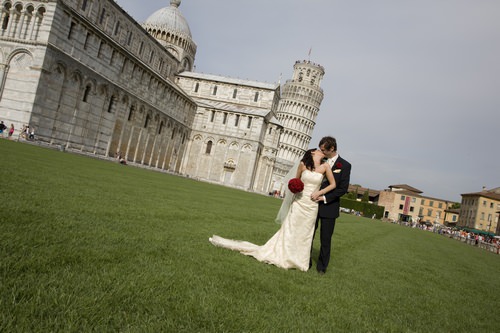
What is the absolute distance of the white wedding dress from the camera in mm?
5020

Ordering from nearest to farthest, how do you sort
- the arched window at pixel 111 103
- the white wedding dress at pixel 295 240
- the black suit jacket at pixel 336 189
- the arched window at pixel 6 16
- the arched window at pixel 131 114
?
the white wedding dress at pixel 295 240
the black suit jacket at pixel 336 189
the arched window at pixel 6 16
the arched window at pixel 111 103
the arched window at pixel 131 114

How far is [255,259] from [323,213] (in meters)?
1.35

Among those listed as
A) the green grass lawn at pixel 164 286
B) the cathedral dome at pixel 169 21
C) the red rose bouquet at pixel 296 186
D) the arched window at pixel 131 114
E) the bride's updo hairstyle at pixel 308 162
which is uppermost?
the cathedral dome at pixel 169 21

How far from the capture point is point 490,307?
538 cm

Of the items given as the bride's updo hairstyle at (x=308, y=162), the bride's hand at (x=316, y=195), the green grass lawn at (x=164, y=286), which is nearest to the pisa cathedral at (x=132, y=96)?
the green grass lawn at (x=164, y=286)

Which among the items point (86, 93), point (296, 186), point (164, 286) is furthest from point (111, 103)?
point (164, 286)

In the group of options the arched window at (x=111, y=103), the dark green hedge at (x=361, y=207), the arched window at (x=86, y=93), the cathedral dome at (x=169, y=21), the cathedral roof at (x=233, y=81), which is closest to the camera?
the arched window at (x=86, y=93)

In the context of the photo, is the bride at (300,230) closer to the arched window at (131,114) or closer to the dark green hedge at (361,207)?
the arched window at (131,114)

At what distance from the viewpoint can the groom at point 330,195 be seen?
17.1ft

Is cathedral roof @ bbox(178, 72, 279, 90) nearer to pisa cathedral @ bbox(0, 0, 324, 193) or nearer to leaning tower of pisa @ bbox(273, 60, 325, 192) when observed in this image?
pisa cathedral @ bbox(0, 0, 324, 193)

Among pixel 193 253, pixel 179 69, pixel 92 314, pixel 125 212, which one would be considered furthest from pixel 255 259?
→ pixel 179 69

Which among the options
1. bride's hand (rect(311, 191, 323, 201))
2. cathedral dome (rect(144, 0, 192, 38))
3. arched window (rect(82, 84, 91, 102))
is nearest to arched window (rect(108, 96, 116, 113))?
arched window (rect(82, 84, 91, 102))

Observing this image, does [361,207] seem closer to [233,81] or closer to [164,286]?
[233,81]

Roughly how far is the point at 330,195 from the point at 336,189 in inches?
5.4
